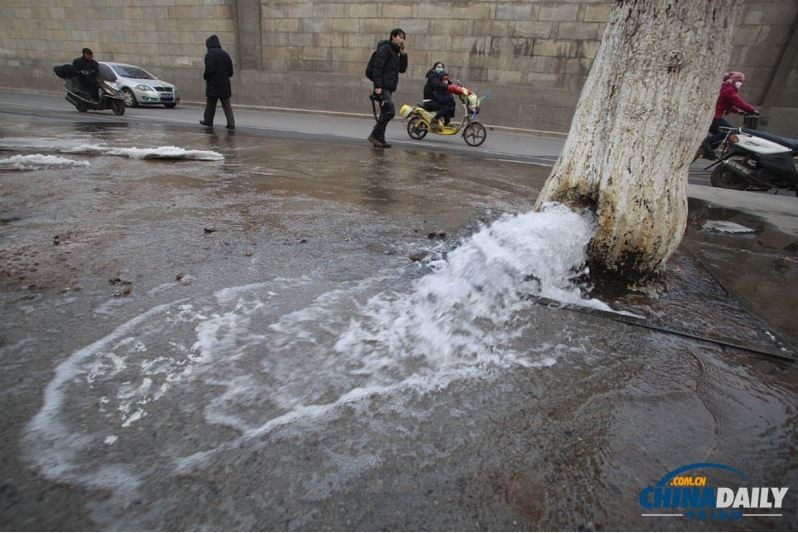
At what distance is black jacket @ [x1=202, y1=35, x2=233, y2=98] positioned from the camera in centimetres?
945

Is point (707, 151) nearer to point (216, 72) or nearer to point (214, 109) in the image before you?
point (216, 72)

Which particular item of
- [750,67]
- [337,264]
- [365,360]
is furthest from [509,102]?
[365,360]

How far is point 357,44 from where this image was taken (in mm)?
15328

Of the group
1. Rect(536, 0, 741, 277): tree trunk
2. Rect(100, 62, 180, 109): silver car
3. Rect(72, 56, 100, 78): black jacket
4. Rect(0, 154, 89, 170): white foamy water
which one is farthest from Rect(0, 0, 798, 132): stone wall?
Rect(536, 0, 741, 277): tree trunk

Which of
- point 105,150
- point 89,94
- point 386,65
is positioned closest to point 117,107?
point 89,94

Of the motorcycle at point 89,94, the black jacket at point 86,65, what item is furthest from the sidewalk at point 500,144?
the black jacket at point 86,65

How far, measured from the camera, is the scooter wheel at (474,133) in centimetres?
1021

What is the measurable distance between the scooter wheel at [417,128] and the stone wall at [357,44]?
4688 millimetres

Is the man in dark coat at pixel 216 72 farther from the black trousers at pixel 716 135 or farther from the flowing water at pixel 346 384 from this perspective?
the black trousers at pixel 716 135

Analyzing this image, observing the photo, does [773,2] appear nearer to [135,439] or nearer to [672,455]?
[672,455]

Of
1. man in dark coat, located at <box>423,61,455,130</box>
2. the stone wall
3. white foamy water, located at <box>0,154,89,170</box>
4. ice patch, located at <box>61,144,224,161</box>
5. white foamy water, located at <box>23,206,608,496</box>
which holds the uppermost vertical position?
the stone wall

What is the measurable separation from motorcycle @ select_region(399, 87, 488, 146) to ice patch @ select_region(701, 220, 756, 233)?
635 cm

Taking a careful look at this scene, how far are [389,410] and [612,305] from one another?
168cm

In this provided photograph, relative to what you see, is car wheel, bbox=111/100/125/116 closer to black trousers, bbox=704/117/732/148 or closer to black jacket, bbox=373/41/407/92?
black jacket, bbox=373/41/407/92
